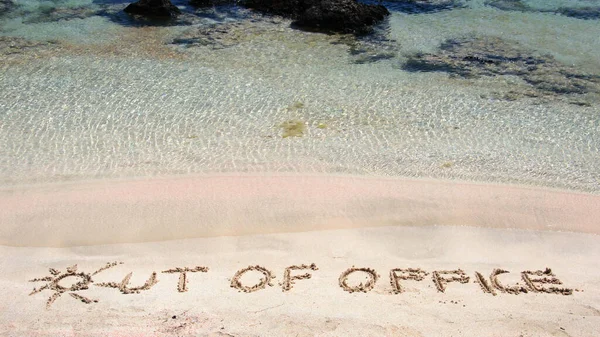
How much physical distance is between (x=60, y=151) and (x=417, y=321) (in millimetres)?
5121

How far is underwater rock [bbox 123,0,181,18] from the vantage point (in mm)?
12305

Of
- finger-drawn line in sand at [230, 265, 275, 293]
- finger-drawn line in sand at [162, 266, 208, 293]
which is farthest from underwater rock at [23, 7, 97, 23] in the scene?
finger-drawn line in sand at [230, 265, 275, 293]

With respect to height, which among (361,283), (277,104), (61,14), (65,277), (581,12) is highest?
(581,12)

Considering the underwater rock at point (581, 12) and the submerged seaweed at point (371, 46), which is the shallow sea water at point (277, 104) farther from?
the underwater rock at point (581, 12)

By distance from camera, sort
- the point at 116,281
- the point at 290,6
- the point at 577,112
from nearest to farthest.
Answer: the point at 116,281, the point at 577,112, the point at 290,6

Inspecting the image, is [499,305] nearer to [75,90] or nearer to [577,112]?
[577,112]

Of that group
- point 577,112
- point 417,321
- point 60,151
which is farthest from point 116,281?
point 577,112

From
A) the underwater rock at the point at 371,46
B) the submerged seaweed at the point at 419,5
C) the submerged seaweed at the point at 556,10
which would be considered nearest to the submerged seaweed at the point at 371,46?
the underwater rock at the point at 371,46

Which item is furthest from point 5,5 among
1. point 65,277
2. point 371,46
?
point 65,277

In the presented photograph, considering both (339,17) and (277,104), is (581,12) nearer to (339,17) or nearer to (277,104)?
(339,17)

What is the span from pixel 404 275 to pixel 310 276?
81 centimetres

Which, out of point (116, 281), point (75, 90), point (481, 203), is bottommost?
point (116, 281)

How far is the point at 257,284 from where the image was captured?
5184mm

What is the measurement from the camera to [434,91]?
9.26 m
